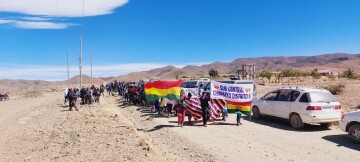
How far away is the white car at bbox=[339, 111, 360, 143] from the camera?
1140 centimetres

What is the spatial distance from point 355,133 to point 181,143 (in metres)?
5.77

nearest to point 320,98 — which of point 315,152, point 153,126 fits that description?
point 315,152

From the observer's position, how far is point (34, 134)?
52.1 ft

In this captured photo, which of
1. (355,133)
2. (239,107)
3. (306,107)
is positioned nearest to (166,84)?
(239,107)

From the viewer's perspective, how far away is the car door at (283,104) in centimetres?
1464

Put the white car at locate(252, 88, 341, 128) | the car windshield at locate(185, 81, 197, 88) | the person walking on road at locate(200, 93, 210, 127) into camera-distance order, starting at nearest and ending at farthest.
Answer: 1. the white car at locate(252, 88, 341, 128)
2. the person walking on road at locate(200, 93, 210, 127)
3. the car windshield at locate(185, 81, 197, 88)

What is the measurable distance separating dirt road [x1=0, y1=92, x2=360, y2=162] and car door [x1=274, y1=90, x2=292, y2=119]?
0.54m

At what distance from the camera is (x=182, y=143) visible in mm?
11906

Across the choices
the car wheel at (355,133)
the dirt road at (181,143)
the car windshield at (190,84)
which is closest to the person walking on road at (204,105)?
the dirt road at (181,143)

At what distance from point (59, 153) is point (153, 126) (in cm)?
529

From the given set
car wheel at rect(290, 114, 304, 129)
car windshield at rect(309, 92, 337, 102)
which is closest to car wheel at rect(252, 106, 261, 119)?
car wheel at rect(290, 114, 304, 129)

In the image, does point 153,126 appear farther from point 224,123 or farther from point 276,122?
point 276,122

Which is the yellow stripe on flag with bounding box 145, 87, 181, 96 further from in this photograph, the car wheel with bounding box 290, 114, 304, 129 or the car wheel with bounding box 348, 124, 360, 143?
the car wheel with bounding box 348, 124, 360, 143

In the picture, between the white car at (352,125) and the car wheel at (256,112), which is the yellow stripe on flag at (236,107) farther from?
the white car at (352,125)
